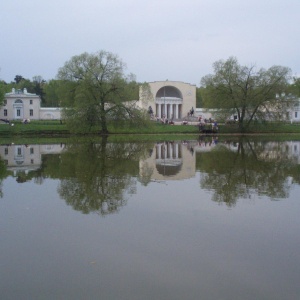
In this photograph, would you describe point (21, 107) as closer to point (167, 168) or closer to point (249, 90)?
point (249, 90)

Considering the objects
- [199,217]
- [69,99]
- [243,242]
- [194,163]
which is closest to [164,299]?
[243,242]

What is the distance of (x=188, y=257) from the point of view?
6.95 m

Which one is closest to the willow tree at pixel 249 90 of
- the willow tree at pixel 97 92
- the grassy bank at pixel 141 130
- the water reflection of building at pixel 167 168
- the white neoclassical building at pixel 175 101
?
the grassy bank at pixel 141 130

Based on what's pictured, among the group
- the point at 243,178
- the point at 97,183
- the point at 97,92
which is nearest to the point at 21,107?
the point at 97,92

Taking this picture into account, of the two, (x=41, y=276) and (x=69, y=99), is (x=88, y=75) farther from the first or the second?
(x=41, y=276)

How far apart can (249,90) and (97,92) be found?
2169cm

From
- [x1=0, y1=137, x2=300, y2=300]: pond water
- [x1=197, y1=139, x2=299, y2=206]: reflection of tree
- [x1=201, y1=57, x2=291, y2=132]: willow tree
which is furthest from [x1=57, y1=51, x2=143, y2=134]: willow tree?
[x1=0, y1=137, x2=300, y2=300]: pond water

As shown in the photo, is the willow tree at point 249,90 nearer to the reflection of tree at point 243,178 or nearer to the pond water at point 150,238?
the reflection of tree at point 243,178

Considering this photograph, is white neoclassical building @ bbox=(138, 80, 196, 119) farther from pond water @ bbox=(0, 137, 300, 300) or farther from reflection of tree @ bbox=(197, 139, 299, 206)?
pond water @ bbox=(0, 137, 300, 300)

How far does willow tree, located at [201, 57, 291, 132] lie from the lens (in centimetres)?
5525

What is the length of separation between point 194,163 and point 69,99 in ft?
118

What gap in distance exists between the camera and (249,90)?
56156mm

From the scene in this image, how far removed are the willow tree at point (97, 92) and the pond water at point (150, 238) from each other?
32109 millimetres

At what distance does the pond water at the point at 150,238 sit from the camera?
587 cm
